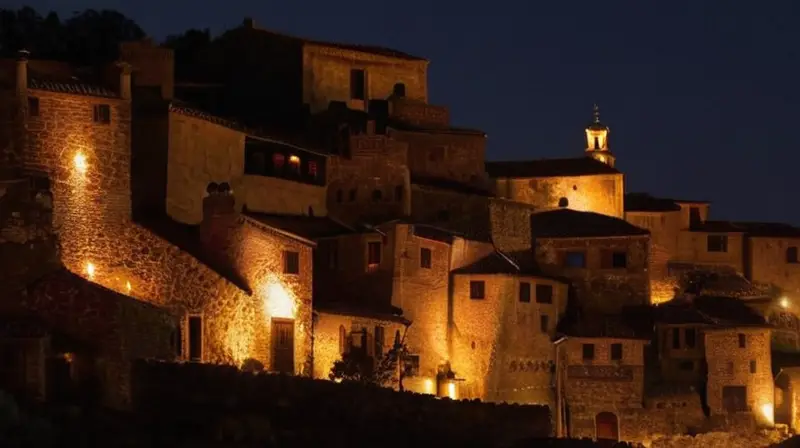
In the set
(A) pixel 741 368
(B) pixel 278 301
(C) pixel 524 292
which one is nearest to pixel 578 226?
(C) pixel 524 292

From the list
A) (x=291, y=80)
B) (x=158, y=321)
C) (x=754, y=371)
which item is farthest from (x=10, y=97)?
(x=754, y=371)

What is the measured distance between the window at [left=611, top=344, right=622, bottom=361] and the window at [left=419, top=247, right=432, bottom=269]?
9623mm

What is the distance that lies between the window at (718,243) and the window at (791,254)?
10.6 ft

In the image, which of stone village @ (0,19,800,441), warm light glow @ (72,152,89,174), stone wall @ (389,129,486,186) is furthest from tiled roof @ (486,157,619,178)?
warm light glow @ (72,152,89,174)

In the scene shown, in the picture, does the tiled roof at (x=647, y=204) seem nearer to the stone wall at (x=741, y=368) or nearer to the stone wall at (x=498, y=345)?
the stone wall at (x=741, y=368)

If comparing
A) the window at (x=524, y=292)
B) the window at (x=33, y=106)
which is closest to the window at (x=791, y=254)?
the window at (x=524, y=292)

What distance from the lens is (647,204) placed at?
88.4 meters

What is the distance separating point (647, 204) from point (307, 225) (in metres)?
27.5

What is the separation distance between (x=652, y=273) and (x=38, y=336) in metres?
41.2

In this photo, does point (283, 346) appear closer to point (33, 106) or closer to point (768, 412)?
point (33, 106)

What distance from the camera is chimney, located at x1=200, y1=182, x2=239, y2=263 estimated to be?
186 feet

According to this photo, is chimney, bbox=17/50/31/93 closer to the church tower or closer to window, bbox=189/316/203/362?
window, bbox=189/316/203/362

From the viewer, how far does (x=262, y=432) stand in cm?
4759

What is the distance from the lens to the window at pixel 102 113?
52.7 metres
